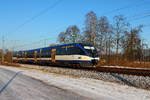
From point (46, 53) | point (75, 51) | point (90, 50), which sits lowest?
point (46, 53)

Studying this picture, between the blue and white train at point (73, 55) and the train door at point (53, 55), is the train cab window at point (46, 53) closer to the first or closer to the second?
the blue and white train at point (73, 55)

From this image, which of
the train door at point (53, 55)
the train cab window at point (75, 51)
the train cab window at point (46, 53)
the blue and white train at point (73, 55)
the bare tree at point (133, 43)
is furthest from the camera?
the bare tree at point (133, 43)

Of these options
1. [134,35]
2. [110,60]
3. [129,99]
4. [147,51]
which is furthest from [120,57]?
[129,99]

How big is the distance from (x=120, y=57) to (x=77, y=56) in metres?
18.5

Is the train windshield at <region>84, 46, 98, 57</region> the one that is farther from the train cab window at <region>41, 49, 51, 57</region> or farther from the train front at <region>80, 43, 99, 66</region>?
the train cab window at <region>41, 49, 51, 57</region>

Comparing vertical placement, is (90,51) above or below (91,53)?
above

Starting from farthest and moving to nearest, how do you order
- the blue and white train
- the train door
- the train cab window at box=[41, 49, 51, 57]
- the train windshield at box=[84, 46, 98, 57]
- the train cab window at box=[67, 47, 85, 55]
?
the train cab window at box=[41, 49, 51, 57] → the train door → the train windshield at box=[84, 46, 98, 57] → the train cab window at box=[67, 47, 85, 55] → the blue and white train

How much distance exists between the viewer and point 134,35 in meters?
44.5

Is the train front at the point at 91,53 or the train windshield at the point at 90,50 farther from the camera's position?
the train windshield at the point at 90,50

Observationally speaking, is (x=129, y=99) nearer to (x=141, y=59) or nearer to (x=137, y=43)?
(x=141, y=59)

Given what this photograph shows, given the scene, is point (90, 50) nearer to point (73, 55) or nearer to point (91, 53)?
point (91, 53)

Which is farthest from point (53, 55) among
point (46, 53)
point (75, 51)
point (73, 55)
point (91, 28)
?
point (91, 28)

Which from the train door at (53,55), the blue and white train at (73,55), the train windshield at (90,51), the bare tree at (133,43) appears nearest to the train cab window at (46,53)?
the blue and white train at (73,55)

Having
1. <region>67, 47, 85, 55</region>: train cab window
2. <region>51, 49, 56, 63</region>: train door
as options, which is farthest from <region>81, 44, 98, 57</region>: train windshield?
<region>51, 49, 56, 63</region>: train door
